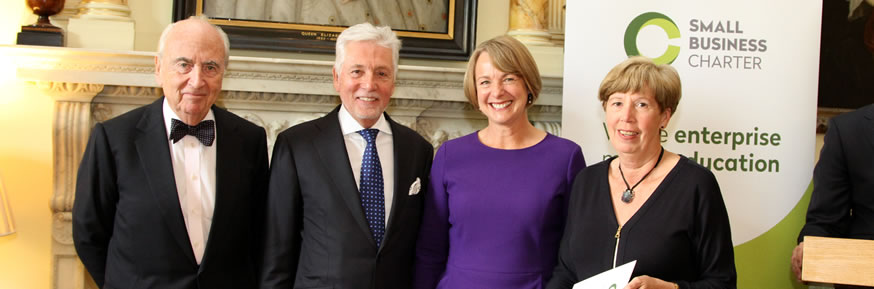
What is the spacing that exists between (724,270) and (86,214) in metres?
1.82

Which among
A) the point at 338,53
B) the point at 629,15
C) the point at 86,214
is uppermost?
the point at 629,15

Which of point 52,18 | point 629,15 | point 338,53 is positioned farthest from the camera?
point 52,18

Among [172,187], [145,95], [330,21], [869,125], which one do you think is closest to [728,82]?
[869,125]

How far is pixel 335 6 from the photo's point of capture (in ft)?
11.7

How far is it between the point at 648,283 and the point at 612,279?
0.33 feet

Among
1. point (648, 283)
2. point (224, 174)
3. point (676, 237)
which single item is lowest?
point (648, 283)

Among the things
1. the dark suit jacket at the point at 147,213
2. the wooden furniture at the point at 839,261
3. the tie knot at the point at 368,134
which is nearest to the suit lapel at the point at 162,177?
the dark suit jacket at the point at 147,213

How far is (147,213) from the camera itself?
215 centimetres

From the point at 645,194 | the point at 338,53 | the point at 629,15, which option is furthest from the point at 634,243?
the point at 629,15

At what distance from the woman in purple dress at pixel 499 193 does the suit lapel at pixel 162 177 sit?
74 cm

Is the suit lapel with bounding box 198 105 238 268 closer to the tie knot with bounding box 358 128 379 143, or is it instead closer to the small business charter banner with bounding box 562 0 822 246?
the tie knot with bounding box 358 128 379 143

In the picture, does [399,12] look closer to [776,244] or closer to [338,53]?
[338,53]

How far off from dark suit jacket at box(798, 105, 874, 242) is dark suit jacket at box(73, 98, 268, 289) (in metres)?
2.14

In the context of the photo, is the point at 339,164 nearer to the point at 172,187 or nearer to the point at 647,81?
the point at 172,187
